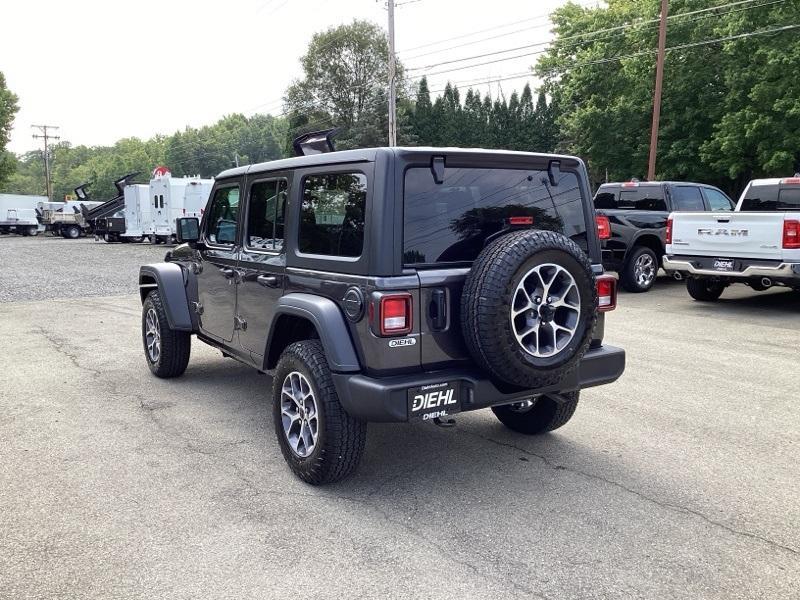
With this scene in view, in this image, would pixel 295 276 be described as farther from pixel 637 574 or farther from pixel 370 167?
pixel 637 574

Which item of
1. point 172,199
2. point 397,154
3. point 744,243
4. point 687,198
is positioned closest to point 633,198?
point 687,198

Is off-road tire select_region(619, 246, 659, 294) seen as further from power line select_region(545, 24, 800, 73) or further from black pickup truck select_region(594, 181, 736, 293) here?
power line select_region(545, 24, 800, 73)

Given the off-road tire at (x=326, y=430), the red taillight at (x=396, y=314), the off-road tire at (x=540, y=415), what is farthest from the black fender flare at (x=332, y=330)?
the off-road tire at (x=540, y=415)

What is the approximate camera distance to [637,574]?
2.99 m

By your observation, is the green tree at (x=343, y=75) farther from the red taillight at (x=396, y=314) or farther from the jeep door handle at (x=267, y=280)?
the red taillight at (x=396, y=314)

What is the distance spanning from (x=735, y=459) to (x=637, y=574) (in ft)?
5.85

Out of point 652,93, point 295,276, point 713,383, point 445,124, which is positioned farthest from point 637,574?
point 445,124

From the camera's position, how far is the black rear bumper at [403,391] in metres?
3.43

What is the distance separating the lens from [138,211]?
99.1 ft

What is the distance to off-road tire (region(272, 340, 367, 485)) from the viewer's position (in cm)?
371

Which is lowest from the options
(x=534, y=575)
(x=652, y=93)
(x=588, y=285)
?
(x=534, y=575)

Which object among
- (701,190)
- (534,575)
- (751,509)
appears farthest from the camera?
(701,190)

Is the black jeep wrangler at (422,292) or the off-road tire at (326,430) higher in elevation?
the black jeep wrangler at (422,292)

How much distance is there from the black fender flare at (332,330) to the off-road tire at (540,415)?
152 cm
